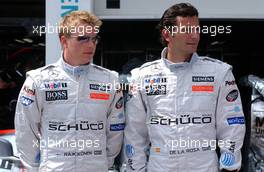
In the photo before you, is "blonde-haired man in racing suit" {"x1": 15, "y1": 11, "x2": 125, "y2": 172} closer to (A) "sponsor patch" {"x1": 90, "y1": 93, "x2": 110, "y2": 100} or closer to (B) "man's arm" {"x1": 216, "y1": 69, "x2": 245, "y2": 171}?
(A) "sponsor patch" {"x1": 90, "y1": 93, "x2": 110, "y2": 100}

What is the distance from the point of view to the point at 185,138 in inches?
87.9

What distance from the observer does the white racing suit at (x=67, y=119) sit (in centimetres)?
222

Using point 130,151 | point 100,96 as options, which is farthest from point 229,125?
point 100,96

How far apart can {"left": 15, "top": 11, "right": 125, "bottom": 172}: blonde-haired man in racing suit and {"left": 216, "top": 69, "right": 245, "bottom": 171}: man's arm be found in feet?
1.67

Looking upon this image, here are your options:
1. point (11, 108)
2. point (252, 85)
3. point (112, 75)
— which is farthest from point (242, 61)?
point (112, 75)

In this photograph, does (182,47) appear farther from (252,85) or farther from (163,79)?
(252,85)

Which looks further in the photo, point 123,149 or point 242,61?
point 242,61

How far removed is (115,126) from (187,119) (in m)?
0.36

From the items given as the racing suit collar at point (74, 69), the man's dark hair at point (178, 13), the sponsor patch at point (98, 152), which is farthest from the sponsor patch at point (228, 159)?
the racing suit collar at point (74, 69)

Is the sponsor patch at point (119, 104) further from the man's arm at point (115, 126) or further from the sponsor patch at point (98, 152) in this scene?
the sponsor patch at point (98, 152)

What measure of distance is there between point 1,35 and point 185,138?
371 centimetres

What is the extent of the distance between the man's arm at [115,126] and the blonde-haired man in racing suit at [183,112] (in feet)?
0.13

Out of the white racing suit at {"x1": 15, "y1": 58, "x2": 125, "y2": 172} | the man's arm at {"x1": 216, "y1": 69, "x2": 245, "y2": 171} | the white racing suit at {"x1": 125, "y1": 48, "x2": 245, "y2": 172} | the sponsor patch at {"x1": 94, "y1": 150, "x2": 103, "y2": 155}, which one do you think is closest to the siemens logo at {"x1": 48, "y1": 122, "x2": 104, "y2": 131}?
the white racing suit at {"x1": 15, "y1": 58, "x2": 125, "y2": 172}

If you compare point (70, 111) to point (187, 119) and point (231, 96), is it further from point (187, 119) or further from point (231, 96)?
point (231, 96)
